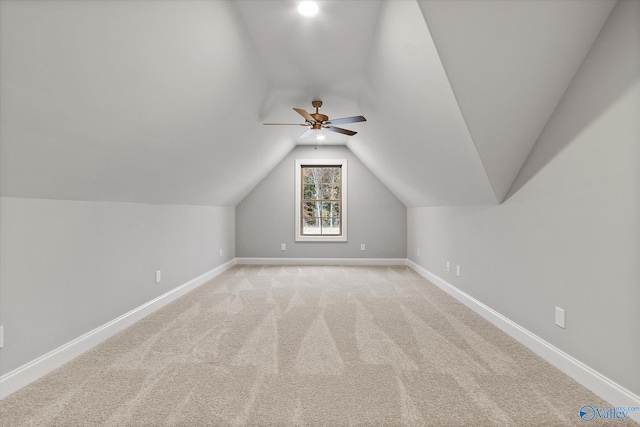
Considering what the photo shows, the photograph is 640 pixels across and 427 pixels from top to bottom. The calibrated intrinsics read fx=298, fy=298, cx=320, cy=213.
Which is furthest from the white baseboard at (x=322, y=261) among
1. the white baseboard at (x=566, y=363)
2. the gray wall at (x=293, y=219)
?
the white baseboard at (x=566, y=363)

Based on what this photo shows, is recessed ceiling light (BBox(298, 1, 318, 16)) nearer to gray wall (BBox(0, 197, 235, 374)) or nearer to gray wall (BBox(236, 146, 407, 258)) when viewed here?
gray wall (BBox(0, 197, 235, 374))

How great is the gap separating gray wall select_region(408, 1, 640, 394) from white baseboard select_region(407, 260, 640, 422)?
1.7 inches

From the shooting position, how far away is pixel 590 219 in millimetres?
1737

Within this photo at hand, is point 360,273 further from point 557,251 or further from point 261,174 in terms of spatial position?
point 557,251

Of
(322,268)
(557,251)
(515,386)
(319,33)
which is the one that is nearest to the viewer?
(515,386)

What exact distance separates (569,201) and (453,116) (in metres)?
0.94

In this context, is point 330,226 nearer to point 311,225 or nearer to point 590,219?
point 311,225

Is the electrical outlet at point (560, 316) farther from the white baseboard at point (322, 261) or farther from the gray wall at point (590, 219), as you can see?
the white baseboard at point (322, 261)

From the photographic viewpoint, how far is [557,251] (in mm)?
2012

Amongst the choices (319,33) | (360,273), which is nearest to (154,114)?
(319,33)

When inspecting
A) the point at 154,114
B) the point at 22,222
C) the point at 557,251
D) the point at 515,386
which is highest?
the point at 154,114

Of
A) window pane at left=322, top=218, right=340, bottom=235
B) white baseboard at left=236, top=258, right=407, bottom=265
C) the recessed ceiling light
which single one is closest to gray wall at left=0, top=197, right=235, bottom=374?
the recessed ceiling light

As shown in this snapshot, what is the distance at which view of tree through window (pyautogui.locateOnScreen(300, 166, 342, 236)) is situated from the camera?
632 cm

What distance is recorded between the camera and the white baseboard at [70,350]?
5.68 feet
